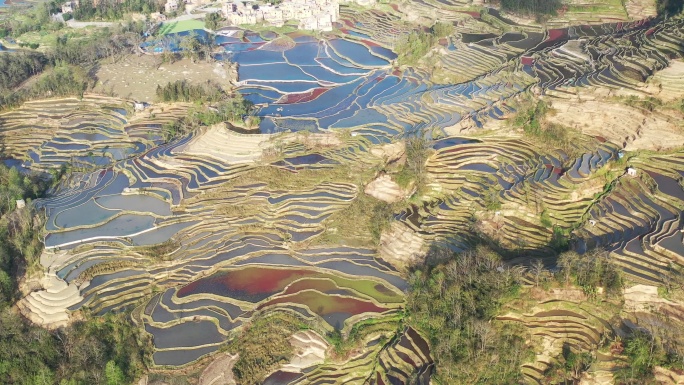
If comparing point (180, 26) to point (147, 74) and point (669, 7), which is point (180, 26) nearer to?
point (147, 74)

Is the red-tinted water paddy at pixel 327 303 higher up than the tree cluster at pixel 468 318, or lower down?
lower down

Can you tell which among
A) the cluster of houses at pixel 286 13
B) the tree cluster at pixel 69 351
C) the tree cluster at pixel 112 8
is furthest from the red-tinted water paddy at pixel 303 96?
the tree cluster at pixel 112 8

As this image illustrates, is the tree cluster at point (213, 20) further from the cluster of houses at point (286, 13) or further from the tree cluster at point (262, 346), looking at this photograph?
the tree cluster at point (262, 346)

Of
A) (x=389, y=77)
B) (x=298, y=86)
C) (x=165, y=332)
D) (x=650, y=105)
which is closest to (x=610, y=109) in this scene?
(x=650, y=105)

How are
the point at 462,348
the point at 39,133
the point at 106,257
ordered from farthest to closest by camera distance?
the point at 39,133
the point at 106,257
the point at 462,348

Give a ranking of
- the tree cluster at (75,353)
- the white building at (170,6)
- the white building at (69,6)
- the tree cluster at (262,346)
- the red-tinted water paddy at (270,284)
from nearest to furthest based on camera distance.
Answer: the tree cluster at (75,353)
the tree cluster at (262,346)
the red-tinted water paddy at (270,284)
the white building at (69,6)
the white building at (170,6)

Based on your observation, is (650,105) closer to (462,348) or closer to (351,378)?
(462,348)

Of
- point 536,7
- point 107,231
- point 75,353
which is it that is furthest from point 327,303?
point 536,7

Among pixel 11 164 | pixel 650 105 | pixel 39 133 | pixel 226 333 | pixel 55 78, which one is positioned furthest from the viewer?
pixel 55 78
